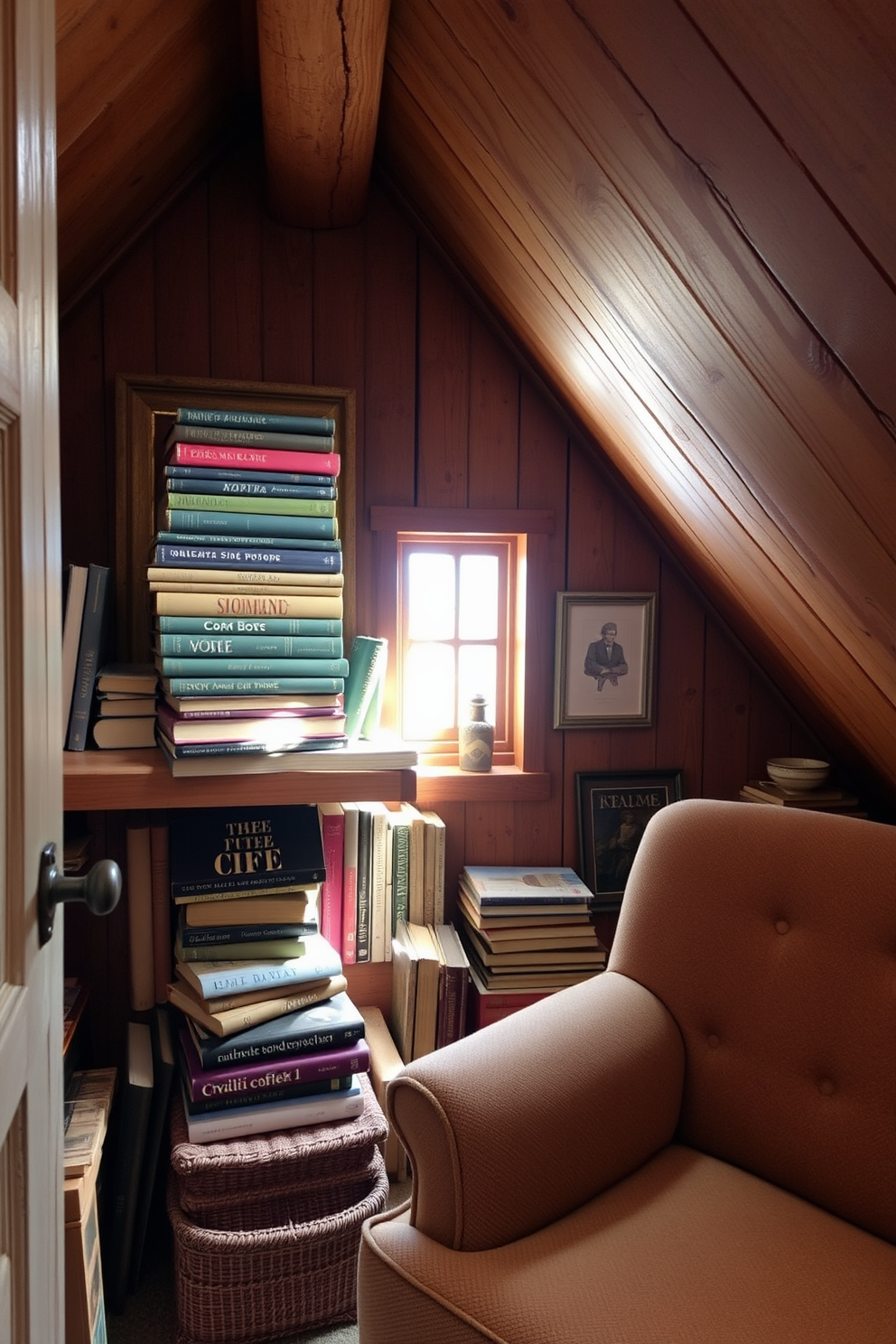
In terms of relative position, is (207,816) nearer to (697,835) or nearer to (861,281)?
(697,835)

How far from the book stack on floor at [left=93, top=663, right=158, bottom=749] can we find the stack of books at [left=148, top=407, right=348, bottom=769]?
0.06 meters

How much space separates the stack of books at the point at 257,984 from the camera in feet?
5.50

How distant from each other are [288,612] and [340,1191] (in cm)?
105

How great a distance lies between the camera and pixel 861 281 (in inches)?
34.8

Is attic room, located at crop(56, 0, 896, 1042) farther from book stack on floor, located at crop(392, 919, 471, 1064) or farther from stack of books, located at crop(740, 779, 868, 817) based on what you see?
book stack on floor, located at crop(392, 919, 471, 1064)

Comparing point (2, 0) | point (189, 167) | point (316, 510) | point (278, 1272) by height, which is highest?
point (189, 167)

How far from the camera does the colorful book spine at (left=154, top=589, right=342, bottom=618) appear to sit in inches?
65.3

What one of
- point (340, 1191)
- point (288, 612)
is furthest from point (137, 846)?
point (340, 1191)

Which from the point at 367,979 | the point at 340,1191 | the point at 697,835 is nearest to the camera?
the point at 697,835

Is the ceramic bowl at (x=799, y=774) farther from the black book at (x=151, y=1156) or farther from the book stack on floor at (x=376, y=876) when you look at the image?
the black book at (x=151, y=1156)

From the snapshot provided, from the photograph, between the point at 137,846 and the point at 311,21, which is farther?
the point at 137,846

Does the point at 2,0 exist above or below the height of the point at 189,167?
below

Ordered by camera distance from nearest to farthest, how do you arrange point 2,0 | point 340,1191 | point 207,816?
point 2,0 → point 340,1191 → point 207,816

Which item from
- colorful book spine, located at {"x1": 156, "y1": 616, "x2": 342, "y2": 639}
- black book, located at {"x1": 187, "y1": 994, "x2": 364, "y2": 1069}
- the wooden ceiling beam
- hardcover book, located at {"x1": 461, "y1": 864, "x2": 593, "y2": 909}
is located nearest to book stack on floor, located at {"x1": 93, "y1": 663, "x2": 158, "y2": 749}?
colorful book spine, located at {"x1": 156, "y1": 616, "x2": 342, "y2": 639}
